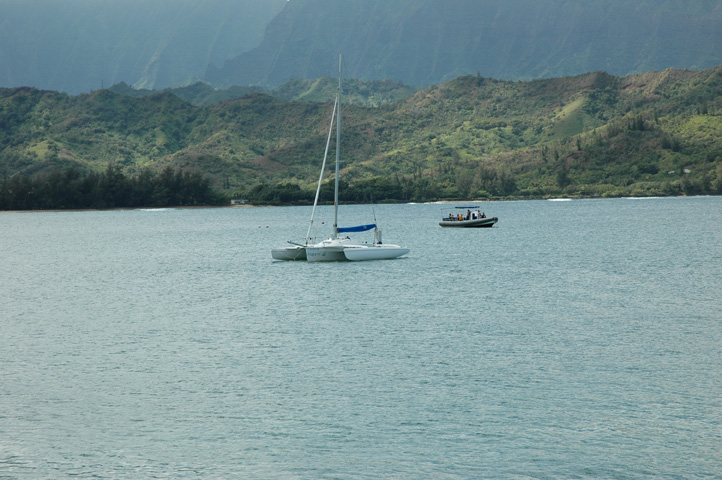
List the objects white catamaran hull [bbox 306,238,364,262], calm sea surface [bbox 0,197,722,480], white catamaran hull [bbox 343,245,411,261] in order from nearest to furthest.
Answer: calm sea surface [bbox 0,197,722,480] < white catamaran hull [bbox 306,238,364,262] < white catamaran hull [bbox 343,245,411,261]

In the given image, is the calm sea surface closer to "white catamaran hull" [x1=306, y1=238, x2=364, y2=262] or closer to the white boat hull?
"white catamaran hull" [x1=306, y1=238, x2=364, y2=262]

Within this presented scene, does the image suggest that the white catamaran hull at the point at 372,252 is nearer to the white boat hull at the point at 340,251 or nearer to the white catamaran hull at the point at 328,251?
the white boat hull at the point at 340,251

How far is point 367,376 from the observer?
31000 mm

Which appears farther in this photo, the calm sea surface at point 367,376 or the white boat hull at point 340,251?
the white boat hull at point 340,251

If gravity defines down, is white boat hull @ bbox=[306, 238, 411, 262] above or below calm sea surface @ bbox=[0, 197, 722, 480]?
above

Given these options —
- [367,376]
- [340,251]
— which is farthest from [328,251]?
[367,376]

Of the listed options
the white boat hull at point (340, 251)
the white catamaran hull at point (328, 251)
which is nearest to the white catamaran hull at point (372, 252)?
the white boat hull at point (340, 251)

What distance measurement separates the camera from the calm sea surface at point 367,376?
70.4 ft

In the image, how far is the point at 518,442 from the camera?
22.5m

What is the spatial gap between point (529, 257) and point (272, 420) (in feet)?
213

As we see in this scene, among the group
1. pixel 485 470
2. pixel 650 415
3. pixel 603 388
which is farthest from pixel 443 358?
pixel 485 470

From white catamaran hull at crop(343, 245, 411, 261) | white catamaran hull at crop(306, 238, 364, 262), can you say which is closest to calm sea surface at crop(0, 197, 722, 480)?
white catamaran hull at crop(306, 238, 364, 262)

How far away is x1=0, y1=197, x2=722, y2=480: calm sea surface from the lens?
21.5 metres

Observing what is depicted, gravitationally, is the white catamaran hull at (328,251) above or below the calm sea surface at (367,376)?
above
